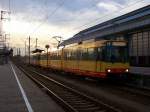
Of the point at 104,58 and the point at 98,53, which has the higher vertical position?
the point at 98,53

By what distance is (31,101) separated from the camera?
57.4ft

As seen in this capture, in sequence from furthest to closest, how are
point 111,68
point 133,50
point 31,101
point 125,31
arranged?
point 133,50 < point 125,31 < point 111,68 < point 31,101

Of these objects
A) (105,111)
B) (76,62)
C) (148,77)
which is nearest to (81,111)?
(105,111)

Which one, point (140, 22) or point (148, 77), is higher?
point (140, 22)

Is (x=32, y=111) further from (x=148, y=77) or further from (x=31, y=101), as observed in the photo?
(x=148, y=77)

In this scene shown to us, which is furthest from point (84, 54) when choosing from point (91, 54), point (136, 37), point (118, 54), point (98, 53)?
point (136, 37)

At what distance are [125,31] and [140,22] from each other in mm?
3112

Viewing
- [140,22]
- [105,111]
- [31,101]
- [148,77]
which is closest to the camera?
[105,111]

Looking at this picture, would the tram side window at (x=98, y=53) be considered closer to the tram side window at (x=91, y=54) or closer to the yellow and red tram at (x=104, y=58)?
the yellow and red tram at (x=104, y=58)

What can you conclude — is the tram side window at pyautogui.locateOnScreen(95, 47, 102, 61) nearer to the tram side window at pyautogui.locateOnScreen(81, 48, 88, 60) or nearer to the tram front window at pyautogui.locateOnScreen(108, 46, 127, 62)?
the tram front window at pyautogui.locateOnScreen(108, 46, 127, 62)

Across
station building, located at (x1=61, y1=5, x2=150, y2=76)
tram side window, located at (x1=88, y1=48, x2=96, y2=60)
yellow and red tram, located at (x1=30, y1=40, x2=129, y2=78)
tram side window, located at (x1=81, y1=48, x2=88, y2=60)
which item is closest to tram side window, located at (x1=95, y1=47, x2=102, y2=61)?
yellow and red tram, located at (x1=30, y1=40, x2=129, y2=78)

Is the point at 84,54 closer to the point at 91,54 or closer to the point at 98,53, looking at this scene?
the point at 91,54

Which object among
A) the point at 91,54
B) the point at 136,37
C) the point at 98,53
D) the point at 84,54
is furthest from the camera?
the point at 136,37

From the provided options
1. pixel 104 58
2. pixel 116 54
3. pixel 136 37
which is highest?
pixel 136 37
